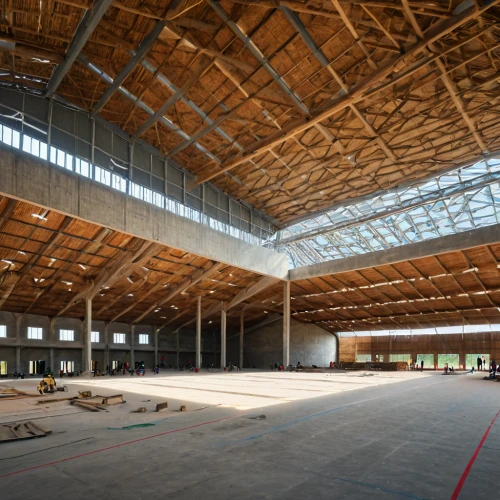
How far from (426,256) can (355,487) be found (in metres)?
33.9

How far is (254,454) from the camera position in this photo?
8.98 metres

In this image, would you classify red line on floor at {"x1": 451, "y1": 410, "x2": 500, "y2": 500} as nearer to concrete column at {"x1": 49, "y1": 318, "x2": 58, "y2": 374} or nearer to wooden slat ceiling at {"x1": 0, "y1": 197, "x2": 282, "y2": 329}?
wooden slat ceiling at {"x1": 0, "y1": 197, "x2": 282, "y2": 329}

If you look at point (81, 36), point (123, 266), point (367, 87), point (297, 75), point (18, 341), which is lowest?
point (18, 341)

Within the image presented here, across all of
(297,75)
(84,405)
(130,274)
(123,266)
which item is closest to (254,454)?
(84,405)

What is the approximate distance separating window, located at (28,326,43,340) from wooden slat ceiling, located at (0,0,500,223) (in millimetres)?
27106

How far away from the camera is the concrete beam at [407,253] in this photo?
34125 millimetres

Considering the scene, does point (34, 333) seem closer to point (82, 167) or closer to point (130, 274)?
point (130, 274)

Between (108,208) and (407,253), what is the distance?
1044 inches

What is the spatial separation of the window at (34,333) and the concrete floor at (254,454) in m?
34.7

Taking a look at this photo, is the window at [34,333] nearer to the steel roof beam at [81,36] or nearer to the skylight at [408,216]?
the skylight at [408,216]

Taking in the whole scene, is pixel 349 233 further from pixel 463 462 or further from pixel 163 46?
pixel 463 462

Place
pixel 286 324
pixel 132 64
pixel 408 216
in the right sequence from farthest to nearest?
1. pixel 286 324
2. pixel 408 216
3. pixel 132 64

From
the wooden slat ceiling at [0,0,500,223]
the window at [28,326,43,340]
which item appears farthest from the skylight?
the window at [28,326,43,340]

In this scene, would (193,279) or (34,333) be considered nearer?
(193,279)
